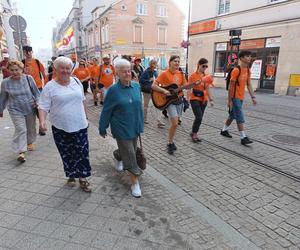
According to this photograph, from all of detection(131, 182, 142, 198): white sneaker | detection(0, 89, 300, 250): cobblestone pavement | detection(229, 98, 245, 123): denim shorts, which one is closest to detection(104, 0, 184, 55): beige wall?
detection(229, 98, 245, 123): denim shorts

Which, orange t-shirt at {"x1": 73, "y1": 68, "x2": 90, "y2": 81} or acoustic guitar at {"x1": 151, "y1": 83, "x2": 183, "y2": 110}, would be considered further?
orange t-shirt at {"x1": 73, "y1": 68, "x2": 90, "y2": 81}

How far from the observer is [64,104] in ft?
10.7

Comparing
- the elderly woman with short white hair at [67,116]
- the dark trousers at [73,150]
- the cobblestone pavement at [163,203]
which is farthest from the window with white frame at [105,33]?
the dark trousers at [73,150]

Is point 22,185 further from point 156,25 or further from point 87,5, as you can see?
point 87,5

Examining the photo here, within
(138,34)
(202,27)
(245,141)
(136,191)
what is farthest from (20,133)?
(138,34)

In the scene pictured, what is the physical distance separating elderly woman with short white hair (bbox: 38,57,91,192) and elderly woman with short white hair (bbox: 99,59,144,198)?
1.12 feet

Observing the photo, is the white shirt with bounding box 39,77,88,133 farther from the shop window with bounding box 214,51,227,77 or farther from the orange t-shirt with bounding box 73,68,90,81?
the shop window with bounding box 214,51,227,77

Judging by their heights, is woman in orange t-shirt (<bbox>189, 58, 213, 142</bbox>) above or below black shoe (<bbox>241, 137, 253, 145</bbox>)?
above

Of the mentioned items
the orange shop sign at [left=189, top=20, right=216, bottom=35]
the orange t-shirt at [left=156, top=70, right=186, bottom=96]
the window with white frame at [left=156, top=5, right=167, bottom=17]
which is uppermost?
the window with white frame at [left=156, top=5, right=167, bottom=17]

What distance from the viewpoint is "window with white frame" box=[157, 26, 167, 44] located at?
1663 inches

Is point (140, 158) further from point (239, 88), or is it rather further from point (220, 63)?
point (220, 63)

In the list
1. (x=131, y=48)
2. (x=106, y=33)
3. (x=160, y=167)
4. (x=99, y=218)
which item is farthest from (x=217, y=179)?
(x=106, y=33)

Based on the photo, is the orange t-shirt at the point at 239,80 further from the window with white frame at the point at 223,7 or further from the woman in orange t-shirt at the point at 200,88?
the window with white frame at the point at 223,7

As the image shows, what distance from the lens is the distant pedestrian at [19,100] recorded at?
443 centimetres
